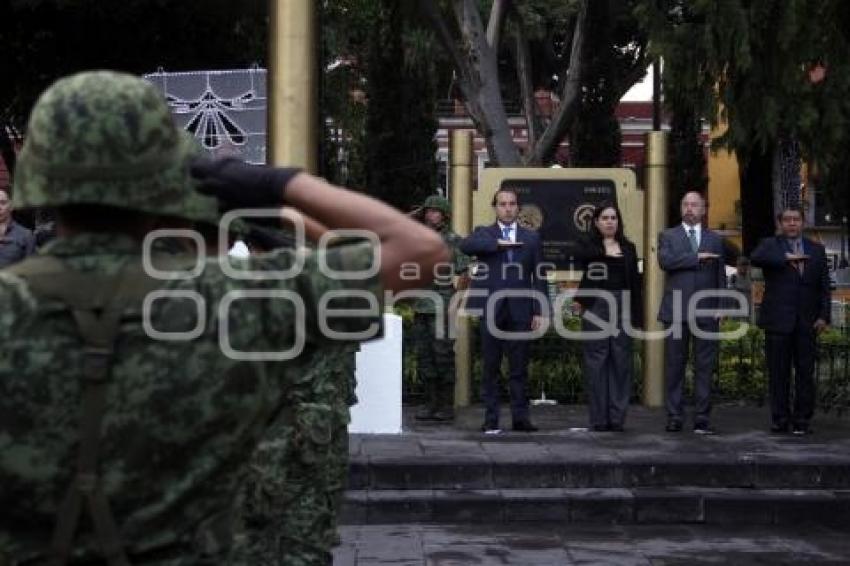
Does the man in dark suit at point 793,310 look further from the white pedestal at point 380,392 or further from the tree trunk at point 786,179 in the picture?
the tree trunk at point 786,179

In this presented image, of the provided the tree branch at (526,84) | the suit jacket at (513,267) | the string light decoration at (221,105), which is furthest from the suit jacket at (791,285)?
the tree branch at (526,84)

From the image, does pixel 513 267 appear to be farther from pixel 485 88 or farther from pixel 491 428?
pixel 485 88

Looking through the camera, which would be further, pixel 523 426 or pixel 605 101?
pixel 605 101

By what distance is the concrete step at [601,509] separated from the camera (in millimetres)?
10305

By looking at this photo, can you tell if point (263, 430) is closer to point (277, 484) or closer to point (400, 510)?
point (277, 484)

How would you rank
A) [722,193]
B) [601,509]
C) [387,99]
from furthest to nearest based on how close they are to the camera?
1. [722,193]
2. [387,99]
3. [601,509]

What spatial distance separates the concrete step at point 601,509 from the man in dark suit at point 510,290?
7.94 feet

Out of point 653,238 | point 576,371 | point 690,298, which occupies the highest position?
point 653,238

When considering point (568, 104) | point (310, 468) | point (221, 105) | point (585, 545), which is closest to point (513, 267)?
point (221, 105)

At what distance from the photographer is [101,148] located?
8.59 ft

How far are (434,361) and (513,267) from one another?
3.75ft

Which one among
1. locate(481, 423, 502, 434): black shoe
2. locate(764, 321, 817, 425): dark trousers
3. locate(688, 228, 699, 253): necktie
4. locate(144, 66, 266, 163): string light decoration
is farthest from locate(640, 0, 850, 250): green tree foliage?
locate(144, 66, 266, 163): string light decoration

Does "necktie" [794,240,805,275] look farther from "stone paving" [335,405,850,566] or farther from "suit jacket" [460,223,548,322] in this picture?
"suit jacket" [460,223,548,322]

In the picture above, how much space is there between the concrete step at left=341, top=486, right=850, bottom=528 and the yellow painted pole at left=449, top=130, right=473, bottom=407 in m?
4.13
